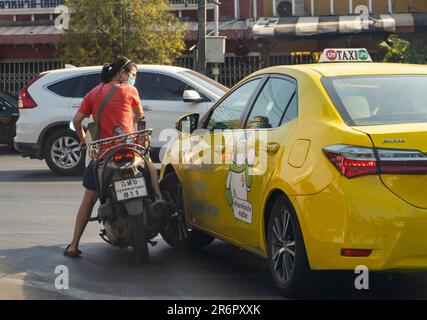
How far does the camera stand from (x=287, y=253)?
571 centimetres

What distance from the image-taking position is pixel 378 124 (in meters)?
5.39

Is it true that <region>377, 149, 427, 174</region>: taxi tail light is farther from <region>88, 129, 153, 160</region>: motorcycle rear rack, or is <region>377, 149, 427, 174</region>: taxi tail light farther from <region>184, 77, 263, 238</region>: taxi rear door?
<region>88, 129, 153, 160</region>: motorcycle rear rack

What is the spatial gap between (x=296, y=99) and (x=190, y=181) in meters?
1.73

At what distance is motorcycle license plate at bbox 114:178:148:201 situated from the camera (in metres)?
6.96

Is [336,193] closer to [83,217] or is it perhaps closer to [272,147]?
[272,147]

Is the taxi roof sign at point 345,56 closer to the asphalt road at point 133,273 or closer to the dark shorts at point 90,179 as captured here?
the asphalt road at point 133,273

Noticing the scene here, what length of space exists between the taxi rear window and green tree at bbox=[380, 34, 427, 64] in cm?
1572

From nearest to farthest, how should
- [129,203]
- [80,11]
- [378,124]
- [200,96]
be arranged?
[378,124], [129,203], [200,96], [80,11]

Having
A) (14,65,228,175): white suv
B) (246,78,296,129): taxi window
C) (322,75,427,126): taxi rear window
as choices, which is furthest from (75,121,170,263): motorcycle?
(14,65,228,175): white suv

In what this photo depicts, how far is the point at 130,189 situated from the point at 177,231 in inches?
38.0
